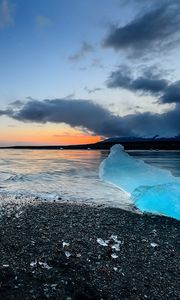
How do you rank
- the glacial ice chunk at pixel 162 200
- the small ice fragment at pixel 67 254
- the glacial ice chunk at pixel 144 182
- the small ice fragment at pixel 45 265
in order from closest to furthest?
1. the small ice fragment at pixel 45 265
2. the small ice fragment at pixel 67 254
3. the glacial ice chunk at pixel 162 200
4. the glacial ice chunk at pixel 144 182

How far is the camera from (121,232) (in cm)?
598

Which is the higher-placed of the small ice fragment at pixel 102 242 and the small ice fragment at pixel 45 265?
the small ice fragment at pixel 102 242

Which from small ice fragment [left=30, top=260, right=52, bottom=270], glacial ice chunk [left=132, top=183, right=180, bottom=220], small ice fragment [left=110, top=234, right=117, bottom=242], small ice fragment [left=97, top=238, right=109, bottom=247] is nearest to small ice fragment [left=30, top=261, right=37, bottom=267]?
small ice fragment [left=30, top=260, right=52, bottom=270]

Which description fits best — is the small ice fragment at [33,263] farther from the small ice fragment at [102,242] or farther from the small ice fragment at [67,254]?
the small ice fragment at [102,242]

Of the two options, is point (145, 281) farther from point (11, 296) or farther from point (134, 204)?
point (134, 204)

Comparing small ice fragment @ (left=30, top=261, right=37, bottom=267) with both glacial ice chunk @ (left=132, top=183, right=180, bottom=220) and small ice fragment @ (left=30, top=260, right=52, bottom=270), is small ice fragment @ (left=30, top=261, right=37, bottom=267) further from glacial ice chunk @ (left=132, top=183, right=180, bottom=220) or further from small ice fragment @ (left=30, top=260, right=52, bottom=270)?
glacial ice chunk @ (left=132, top=183, right=180, bottom=220)

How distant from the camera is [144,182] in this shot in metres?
13.2

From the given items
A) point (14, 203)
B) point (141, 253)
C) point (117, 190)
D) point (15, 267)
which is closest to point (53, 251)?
point (15, 267)

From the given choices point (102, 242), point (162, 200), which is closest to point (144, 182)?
point (162, 200)

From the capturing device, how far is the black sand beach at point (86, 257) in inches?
151

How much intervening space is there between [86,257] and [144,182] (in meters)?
8.88

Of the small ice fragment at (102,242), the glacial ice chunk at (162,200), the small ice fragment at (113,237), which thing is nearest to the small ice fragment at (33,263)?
the small ice fragment at (102,242)

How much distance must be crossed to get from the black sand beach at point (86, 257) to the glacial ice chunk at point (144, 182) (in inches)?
40.5

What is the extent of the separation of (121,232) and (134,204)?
3.33m
